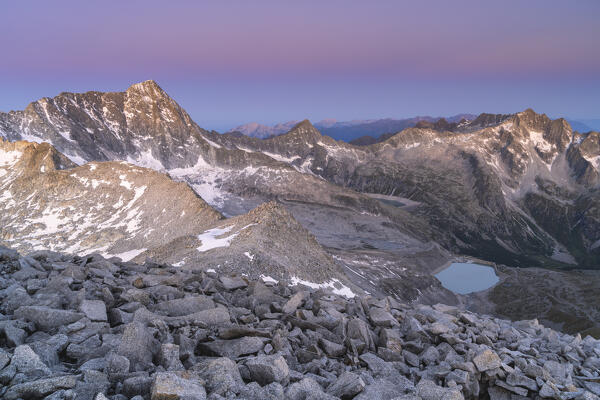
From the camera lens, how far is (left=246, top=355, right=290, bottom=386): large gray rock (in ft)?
33.6

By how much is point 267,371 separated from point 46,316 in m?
7.93

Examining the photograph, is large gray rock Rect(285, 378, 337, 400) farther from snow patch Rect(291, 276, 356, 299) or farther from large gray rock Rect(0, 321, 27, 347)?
snow patch Rect(291, 276, 356, 299)

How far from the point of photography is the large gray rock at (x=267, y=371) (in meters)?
10.2

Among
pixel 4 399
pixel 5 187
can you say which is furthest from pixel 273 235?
pixel 5 187

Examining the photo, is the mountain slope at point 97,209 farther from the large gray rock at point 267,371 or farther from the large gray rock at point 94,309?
the large gray rock at point 267,371

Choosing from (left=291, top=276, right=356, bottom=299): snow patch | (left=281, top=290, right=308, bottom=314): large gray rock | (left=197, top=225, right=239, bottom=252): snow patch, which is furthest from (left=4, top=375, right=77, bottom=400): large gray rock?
(left=197, top=225, right=239, bottom=252): snow patch

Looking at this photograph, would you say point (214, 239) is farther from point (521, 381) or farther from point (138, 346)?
point (521, 381)

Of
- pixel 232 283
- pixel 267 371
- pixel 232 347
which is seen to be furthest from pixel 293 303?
pixel 267 371

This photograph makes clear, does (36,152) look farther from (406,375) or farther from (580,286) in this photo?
(580,286)

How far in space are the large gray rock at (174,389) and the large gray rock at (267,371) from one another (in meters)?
2.09

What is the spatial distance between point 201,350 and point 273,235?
46.0 metres

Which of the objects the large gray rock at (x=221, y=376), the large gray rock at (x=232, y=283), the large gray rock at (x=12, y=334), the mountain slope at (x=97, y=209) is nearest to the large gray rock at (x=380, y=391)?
the large gray rock at (x=221, y=376)

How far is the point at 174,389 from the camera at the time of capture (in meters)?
8.10

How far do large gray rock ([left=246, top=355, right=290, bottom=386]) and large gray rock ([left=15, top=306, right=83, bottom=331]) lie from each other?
22.2 ft
